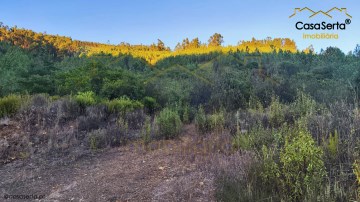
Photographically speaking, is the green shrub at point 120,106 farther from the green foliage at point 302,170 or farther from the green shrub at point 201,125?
the green foliage at point 302,170

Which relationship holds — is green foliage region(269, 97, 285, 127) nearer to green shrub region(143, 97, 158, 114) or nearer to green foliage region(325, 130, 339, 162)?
green foliage region(325, 130, 339, 162)

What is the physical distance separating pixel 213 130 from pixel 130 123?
2.15 m

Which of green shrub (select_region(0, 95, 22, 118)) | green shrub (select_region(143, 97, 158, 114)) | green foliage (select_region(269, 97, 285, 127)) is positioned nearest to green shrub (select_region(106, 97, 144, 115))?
green shrub (select_region(143, 97, 158, 114))

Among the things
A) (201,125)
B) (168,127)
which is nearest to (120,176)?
(168,127)

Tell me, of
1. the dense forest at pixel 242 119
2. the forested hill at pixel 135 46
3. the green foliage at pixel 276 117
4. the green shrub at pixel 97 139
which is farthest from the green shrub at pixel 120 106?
the forested hill at pixel 135 46

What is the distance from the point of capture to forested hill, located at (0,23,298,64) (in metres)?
44.6

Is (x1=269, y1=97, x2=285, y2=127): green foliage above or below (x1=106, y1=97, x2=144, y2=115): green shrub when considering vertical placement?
below

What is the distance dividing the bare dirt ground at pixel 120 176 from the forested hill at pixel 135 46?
1449 inches

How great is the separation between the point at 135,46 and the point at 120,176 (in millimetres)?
59446

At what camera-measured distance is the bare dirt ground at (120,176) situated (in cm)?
389

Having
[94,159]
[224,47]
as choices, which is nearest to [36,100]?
[94,159]

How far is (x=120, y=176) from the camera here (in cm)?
452

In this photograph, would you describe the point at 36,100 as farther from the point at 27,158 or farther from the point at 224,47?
the point at 224,47

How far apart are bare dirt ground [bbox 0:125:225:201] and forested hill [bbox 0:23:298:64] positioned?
36.8 m
